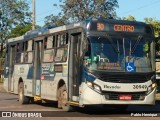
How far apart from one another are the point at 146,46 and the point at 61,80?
3.42 m

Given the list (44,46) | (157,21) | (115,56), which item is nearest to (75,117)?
(115,56)

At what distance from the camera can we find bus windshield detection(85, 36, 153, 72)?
14961mm

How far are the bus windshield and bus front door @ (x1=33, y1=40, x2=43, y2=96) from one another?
4.94 metres

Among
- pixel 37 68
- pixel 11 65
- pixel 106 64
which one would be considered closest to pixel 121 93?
pixel 106 64

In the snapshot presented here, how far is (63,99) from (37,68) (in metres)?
3.39

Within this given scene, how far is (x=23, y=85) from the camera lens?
71.2 ft

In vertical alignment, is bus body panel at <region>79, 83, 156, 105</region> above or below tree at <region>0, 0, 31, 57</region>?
below

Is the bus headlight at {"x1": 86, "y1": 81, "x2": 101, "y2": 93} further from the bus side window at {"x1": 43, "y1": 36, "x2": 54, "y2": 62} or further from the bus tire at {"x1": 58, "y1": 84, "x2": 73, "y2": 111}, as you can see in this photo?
the bus side window at {"x1": 43, "y1": 36, "x2": 54, "y2": 62}

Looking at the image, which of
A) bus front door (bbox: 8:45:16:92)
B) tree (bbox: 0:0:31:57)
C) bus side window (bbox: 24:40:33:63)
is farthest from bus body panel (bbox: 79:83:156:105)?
tree (bbox: 0:0:31:57)

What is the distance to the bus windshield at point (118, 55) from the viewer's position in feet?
49.1

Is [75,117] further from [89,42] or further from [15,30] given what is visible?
[15,30]

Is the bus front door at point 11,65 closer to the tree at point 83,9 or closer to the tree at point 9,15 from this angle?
the tree at point 83,9

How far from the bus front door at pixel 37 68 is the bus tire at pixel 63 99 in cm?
241

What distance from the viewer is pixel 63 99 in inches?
665
